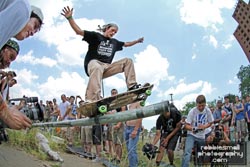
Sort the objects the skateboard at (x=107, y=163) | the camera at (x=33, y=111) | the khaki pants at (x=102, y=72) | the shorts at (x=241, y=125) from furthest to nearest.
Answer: the shorts at (x=241, y=125) < the skateboard at (x=107, y=163) < the khaki pants at (x=102, y=72) < the camera at (x=33, y=111)

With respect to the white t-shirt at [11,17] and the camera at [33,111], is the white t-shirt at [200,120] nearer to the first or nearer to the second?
the camera at [33,111]

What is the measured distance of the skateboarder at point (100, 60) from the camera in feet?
16.1

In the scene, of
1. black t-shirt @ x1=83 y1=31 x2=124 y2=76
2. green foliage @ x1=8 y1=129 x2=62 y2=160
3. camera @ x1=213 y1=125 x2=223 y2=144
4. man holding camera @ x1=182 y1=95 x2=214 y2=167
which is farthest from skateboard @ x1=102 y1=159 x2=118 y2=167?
camera @ x1=213 y1=125 x2=223 y2=144

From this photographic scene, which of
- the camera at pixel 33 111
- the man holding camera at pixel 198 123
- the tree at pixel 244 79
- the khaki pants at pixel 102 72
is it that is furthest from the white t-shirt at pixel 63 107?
the tree at pixel 244 79

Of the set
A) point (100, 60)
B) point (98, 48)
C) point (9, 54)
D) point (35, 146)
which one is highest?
point (98, 48)

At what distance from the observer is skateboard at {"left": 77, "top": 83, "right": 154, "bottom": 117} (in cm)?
412

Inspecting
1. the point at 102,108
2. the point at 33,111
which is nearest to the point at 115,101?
the point at 102,108

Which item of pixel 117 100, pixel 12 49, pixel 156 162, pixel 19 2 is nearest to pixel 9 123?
pixel 19 2

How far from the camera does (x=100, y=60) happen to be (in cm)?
521

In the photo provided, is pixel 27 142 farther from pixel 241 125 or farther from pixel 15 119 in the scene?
pixel 15 119

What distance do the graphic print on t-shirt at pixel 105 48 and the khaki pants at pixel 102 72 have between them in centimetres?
18

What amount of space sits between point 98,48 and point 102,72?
1.42 feet

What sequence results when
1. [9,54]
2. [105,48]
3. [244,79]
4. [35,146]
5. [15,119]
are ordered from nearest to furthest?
[15,119] → [9,54] → [105,48] → [35,146] → [244,79]

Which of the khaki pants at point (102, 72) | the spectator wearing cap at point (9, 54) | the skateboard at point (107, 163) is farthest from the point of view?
the skateboard at point (107, 163)
